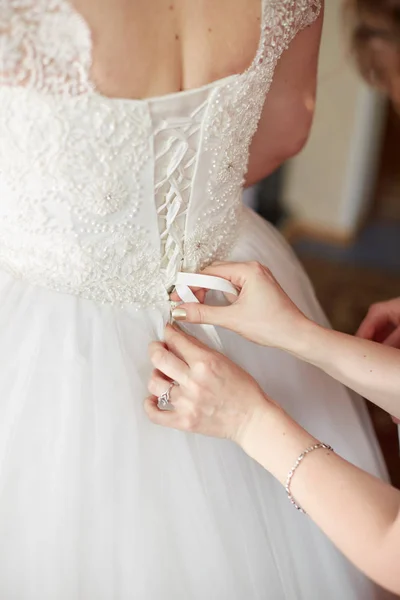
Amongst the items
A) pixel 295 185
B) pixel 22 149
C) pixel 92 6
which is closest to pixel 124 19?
pixel 92 6

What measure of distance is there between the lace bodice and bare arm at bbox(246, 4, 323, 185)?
0.20ft

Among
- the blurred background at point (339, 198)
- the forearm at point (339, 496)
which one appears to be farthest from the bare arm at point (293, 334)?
the blurred background at point (339, 198)

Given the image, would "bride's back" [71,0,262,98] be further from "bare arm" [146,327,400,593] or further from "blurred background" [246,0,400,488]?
"blurred background" [246,0,400,488]

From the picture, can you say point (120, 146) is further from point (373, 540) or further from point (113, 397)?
point (373, 540)

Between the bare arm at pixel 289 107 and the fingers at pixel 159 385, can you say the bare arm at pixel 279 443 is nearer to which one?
the fingers at pixel 159 385

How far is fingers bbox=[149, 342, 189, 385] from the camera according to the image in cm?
75

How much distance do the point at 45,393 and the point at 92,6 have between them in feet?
1.48

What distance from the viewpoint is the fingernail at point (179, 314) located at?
0.81m

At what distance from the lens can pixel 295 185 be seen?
3.12m

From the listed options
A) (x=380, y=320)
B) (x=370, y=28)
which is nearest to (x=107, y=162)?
(x=380, y=320)

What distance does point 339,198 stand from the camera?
3.07 m

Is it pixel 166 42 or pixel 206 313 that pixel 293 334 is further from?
pixel 166 42

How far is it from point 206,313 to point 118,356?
0.13m

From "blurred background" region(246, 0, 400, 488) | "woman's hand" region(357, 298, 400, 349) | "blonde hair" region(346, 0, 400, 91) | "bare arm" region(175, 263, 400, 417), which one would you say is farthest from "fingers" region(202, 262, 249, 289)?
"blonde hair" region(346, 0, 400, 91)
